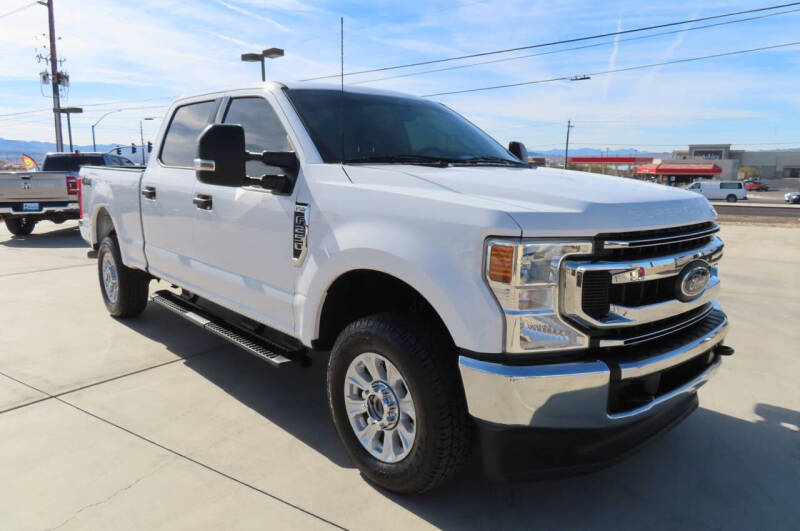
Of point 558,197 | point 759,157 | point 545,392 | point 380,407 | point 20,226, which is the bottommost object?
point 20,226

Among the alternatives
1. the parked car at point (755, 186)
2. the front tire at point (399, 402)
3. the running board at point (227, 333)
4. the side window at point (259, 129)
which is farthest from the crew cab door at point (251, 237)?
the parked car at point (755, 186)

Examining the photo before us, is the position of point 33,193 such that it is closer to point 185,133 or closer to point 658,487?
point 185,133

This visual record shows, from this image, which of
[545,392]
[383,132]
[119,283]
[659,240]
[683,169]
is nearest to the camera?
[545,392]

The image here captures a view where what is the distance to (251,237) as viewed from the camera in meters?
3.30

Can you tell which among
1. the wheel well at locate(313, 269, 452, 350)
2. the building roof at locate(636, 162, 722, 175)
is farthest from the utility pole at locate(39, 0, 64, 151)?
the building roof at locate(636, 162, 722, 175)

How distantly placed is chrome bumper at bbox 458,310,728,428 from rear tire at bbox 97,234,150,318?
4.08 m

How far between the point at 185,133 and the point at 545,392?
342cm

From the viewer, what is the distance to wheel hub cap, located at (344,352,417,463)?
2527mm

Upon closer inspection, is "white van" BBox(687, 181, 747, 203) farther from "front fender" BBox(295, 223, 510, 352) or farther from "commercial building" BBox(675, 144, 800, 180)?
"commercial building" BBox(675, 144, 800, 180)

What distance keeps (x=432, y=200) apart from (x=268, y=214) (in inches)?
45.5

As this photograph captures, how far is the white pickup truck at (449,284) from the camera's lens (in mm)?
2131

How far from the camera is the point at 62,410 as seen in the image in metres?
3.53

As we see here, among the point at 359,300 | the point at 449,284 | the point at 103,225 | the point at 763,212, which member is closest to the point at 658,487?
the point at 449,284

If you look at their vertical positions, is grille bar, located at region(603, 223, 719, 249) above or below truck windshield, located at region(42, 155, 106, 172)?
below
